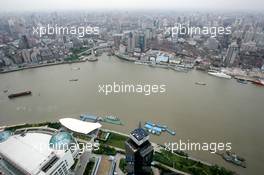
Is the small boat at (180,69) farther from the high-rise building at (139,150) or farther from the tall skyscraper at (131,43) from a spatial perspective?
the high-rise building at (139,150)

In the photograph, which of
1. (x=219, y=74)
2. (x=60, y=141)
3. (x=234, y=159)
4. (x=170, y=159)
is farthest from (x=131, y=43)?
(x=234, y=159)

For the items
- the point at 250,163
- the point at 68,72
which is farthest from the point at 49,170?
the point at 68,72

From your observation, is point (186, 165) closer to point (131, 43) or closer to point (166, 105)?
point (166, 105)

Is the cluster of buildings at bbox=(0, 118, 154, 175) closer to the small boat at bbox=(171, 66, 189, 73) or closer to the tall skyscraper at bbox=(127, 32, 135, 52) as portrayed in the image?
the small boat at bbox=(171, 66, 189, 73)

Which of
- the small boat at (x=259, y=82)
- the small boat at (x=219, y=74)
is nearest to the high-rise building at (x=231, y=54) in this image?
the small boat at (x=219, y=74)

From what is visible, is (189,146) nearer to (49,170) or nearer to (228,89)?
(49,170)

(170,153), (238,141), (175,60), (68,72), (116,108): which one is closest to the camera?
(170,153)

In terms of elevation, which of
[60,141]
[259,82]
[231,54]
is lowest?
[60,141]

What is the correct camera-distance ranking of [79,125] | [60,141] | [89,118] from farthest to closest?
[89,118] < [79,125] < [60,141]
